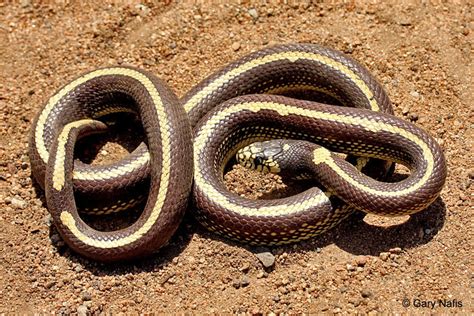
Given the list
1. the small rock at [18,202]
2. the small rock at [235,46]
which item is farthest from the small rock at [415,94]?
the small rock at [18,202]

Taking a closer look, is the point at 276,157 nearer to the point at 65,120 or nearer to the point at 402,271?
the point at 402,271

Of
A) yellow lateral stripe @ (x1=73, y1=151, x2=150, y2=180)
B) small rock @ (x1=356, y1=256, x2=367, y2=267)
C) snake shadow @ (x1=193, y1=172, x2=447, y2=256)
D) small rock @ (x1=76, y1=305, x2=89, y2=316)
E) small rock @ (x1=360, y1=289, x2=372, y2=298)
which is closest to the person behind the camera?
small rock @ (x1=360, y1=289, x2=372, y2=298)

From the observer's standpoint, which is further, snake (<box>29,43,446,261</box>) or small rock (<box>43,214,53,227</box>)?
small rock (<box>43,214,53,227</box>)

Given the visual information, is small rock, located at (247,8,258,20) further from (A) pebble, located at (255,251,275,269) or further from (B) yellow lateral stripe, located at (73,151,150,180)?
(A) pebble, located at (255,251,275,269)

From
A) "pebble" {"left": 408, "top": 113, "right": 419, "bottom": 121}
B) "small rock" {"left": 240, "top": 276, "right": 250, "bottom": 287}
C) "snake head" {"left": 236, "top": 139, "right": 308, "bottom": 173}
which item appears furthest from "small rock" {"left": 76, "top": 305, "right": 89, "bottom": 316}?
"pebble" {"left": 408, "top": 113, "right": 419, "bottom": 121}

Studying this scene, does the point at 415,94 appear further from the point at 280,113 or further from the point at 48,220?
the point at 48,220

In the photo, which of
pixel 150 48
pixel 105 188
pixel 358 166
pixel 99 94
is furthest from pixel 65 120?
pixel 358 166

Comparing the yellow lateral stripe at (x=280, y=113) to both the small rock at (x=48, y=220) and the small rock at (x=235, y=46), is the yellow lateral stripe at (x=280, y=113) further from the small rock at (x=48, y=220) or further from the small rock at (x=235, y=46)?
the small rock at (x=48, y=220)
